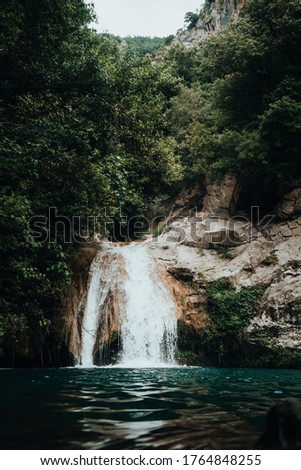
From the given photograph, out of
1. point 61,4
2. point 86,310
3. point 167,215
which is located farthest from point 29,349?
point 167,215

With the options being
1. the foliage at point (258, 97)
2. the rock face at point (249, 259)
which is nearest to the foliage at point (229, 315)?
the rock face at point (249, 259)

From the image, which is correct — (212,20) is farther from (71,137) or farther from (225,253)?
(71,137)

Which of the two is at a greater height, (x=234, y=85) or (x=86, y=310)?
(x=234, y=85)

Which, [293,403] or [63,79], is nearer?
[293,403]

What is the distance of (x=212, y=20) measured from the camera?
47531 millimetres

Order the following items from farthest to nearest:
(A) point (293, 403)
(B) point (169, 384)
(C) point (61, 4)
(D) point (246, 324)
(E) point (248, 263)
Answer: (E) point (248, 263)
(D) point (246, 324)
(C) point (61, 4)
(B) point (169, 384)
(A) point (293, 403)

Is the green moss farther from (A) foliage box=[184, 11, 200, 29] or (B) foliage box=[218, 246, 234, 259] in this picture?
(A) foliage box=[184, 11, 200, 29]

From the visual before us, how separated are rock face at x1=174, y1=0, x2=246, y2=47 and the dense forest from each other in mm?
23727

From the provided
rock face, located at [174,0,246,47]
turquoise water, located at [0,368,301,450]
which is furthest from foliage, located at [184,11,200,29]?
turquoise water, located at [0,368,301,450]

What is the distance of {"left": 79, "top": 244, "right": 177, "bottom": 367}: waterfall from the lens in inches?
556

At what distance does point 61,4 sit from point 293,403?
11.1 m

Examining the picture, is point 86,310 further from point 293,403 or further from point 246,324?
point 293,403

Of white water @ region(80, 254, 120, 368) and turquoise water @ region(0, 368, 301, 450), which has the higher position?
white water @ region(80, 254, 120, 368)
